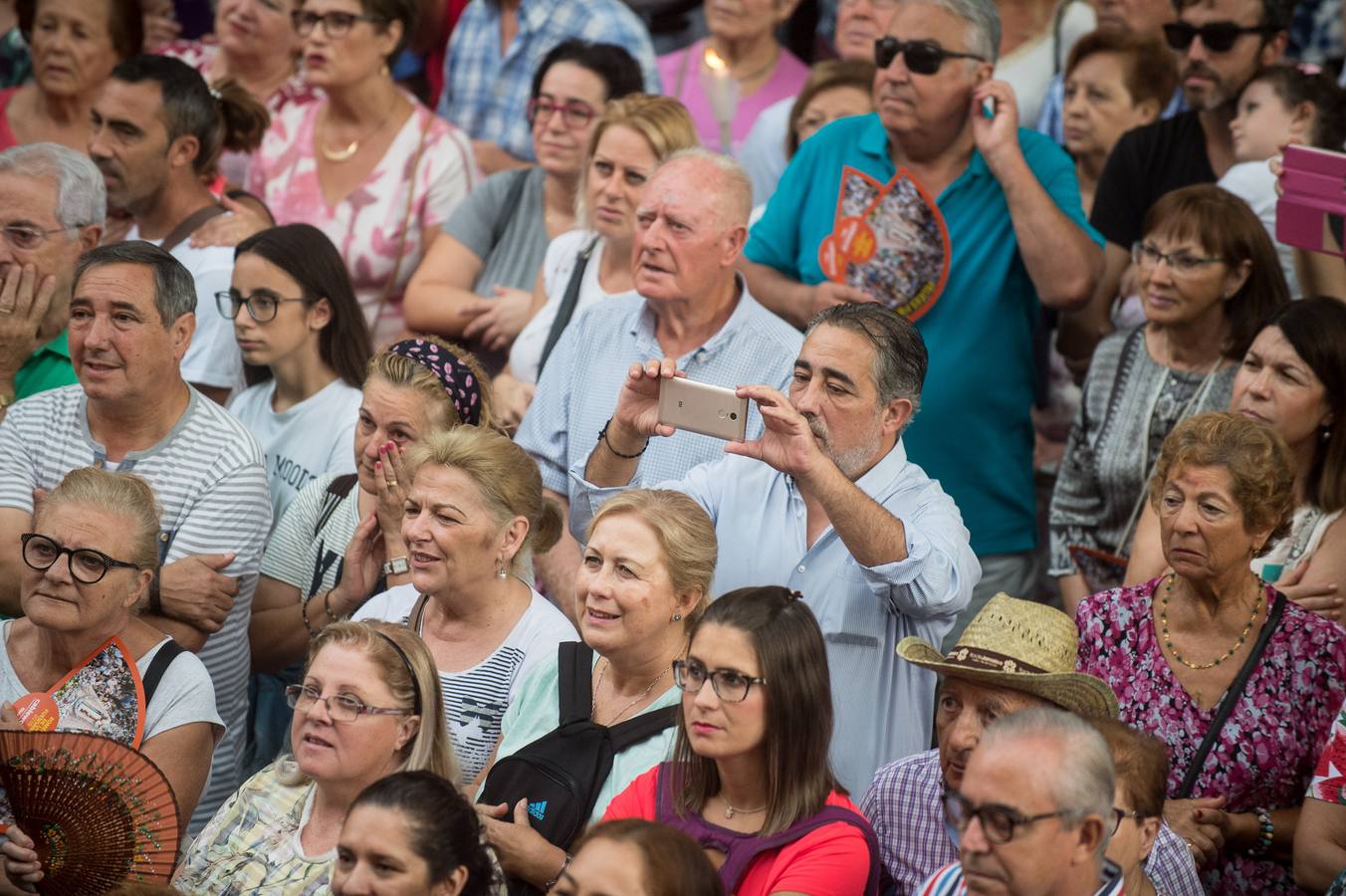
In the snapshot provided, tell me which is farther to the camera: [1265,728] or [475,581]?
[475,581]

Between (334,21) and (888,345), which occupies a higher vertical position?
(334,21)

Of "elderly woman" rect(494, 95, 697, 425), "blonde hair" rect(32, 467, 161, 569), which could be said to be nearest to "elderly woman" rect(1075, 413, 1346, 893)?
"elderly woman" rect(494, 95, 697, 425)

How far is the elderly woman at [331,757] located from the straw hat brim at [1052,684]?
1.00 metres

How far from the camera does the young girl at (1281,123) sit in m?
5.12

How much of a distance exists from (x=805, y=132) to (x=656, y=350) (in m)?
1.56

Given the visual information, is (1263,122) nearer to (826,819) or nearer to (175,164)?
(826,819)

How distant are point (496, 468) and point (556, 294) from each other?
1.37 metres

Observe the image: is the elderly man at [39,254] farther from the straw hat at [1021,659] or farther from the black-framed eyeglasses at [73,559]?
the straw hat at [1021,659]

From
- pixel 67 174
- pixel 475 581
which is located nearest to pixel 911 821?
pixel 475 581

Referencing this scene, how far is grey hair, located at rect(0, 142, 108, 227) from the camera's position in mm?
5199

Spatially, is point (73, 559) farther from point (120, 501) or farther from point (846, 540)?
point (846, 540)

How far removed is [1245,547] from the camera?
3912mm

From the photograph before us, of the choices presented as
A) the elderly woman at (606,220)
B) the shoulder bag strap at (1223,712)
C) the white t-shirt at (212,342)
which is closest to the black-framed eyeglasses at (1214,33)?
the elderly woman at (606,220)

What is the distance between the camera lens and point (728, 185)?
482 centimetres
